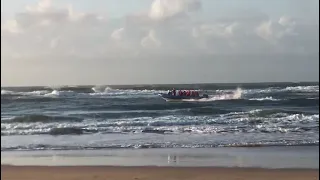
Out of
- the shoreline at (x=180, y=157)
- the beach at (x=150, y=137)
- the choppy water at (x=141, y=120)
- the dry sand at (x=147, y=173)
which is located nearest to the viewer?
the dry sand at (x=147, y=173)

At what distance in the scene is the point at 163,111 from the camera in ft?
31.7

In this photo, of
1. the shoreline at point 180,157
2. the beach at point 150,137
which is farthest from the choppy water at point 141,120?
the shoreline at point 180,157

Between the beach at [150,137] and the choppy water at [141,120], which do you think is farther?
the choppy water at [141,120]

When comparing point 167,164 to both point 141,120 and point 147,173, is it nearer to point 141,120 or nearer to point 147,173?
point 147,173

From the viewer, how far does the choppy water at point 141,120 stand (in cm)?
723

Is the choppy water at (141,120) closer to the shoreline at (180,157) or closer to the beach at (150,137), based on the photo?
the beach at (150,137)

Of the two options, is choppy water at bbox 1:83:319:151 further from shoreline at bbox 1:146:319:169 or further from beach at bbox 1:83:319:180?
shoreline at bbox 1:146:319:169

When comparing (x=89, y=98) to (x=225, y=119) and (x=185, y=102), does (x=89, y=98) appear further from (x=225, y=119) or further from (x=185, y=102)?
(x=225, y=119)

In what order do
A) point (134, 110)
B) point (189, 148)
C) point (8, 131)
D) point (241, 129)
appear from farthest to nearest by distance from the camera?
point (134, 110)
point (241, 129)
point (8, 131)
point (189, 148)

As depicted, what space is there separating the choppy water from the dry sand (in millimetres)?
1075

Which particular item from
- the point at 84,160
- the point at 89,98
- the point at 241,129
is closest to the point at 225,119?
the point at 241,129

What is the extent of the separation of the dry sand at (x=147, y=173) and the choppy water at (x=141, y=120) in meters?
1.07

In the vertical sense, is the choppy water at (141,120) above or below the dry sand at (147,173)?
above

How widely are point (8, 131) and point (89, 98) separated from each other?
115 inches
